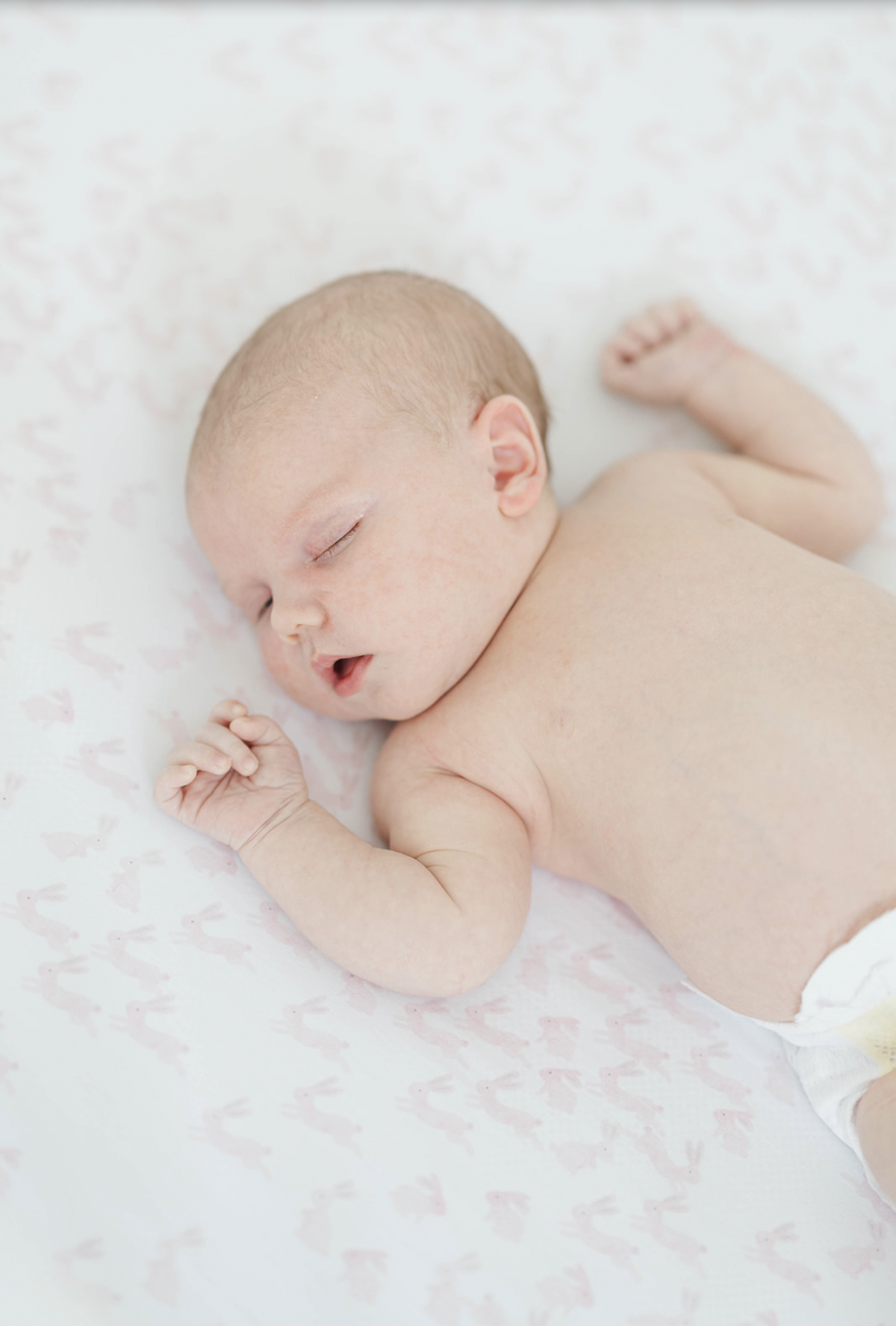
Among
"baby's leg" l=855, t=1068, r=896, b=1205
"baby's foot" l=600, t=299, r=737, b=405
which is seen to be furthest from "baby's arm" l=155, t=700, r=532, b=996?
"baby's foot" l=600, t=299, r=737, b=405

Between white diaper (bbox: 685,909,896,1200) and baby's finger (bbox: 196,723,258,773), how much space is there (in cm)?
69

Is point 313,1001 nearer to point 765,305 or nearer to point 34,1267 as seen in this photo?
point 34,1267

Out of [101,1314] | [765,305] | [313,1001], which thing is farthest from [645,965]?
[765,305]

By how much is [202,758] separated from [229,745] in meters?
0.04

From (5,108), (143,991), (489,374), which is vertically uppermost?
(5,108)

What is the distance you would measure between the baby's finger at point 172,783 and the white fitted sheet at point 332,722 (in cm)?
4

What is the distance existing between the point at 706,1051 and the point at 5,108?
1.91m

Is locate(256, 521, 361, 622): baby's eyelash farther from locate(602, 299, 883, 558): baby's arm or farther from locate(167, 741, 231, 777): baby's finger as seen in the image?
locate(602, 299, 883, 558): baby's arm

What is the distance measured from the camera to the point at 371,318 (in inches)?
58.4

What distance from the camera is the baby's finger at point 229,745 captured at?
1.40 meters

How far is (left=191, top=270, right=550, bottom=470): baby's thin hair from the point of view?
4.69ft

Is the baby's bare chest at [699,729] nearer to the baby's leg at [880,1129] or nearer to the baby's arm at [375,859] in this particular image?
the baby's arm at [375,859]

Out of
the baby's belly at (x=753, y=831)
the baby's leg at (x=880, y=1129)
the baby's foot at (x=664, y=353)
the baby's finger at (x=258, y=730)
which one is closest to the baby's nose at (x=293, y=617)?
the baby's finger at (x=258, y=730)

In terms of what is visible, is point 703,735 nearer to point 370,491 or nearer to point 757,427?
point 370,491
